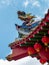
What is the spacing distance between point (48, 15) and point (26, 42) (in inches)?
53.8

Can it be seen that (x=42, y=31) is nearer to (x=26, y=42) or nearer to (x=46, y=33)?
(x=46, y=33)

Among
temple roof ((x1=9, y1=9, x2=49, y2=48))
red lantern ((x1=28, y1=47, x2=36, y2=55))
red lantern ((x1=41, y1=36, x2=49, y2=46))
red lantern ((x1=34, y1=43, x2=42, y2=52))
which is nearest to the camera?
temple roof ((x1=9, y1=9, x2=49, y2=48))

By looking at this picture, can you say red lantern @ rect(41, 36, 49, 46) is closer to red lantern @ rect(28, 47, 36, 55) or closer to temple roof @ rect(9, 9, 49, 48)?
temple roof @ rect(9, 9, 49, 48)

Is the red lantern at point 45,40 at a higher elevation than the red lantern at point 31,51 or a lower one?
higher

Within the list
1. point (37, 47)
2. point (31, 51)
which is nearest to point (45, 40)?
point (37, 47)

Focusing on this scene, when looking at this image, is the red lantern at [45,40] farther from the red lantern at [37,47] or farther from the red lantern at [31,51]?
the red lantern at [31,51]

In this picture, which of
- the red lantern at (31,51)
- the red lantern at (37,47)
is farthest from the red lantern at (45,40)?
the red lantern at (31,51)

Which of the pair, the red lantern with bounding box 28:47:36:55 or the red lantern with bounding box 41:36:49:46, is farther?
the red lantern with bounding box 28:47:36:55

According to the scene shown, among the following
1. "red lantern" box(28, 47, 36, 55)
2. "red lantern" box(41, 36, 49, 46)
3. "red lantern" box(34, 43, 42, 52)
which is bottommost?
"red lantern" box(28, 47, 36, 55)

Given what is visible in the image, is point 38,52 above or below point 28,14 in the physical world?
below

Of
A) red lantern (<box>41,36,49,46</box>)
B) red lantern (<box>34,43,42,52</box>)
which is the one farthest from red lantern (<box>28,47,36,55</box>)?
red lantern (<box>41,36,49,46</box>)

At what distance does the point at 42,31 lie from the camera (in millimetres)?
8508

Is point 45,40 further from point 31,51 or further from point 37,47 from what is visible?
point 31,51

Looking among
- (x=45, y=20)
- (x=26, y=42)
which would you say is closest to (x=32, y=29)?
(x=26, y=42)
